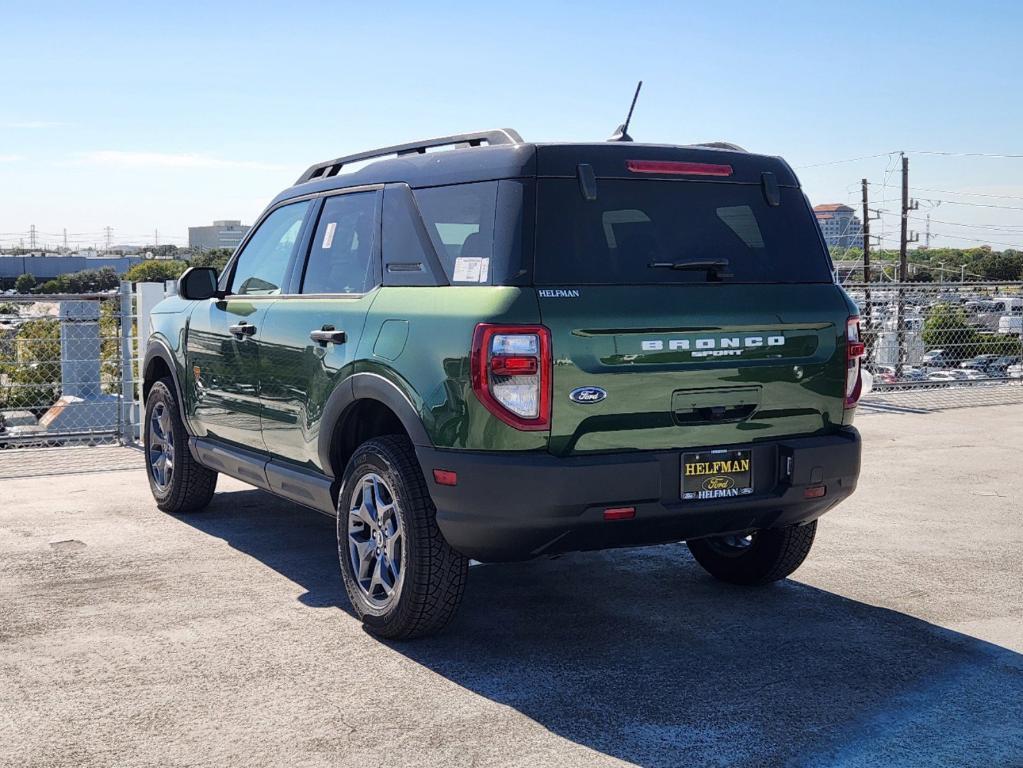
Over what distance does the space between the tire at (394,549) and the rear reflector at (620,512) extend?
71 cm

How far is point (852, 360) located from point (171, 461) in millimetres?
4651

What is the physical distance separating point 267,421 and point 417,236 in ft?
5.22

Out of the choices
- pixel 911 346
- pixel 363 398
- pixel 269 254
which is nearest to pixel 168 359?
pixel 269 254

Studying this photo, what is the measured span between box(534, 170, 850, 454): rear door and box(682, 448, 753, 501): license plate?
0.06 m

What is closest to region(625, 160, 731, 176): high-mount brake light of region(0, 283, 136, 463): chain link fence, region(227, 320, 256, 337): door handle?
region(227, 320, 256, 337): door handle

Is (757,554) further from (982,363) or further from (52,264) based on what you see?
(52,264)

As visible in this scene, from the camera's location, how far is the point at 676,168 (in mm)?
5074

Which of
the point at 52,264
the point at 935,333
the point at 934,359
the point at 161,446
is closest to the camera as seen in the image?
the point at 161,446

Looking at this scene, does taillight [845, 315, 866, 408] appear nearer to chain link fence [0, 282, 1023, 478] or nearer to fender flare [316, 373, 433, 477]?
fender flare [316, 373, 433, 477]

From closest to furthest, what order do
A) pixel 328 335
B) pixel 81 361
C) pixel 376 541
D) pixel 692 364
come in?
pixel 692 364, pixel 376 541, pixel 328 335, pixel 81 361

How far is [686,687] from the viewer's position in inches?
182

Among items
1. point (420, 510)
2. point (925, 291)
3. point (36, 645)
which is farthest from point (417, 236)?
point (925, 291)

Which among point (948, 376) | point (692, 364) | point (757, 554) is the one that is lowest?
point (757, 554)

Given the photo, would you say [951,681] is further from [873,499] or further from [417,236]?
[873,499]
